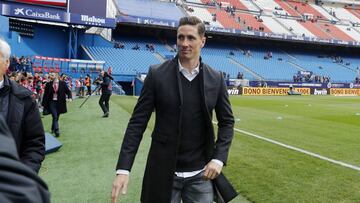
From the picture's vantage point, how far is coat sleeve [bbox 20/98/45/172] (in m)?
2.79

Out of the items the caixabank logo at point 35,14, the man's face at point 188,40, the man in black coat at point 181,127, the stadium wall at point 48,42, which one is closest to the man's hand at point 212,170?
the man in black coat at point 181,127

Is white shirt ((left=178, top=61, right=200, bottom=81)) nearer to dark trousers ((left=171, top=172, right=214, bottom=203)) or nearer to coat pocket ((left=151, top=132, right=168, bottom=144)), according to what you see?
coat pocket ((left=151, top=132, right=168, bottom=144))

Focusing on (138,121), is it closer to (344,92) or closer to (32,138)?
(32,138)

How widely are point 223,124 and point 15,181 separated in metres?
2.32

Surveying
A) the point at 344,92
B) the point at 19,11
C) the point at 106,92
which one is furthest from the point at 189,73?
the point at 344,92

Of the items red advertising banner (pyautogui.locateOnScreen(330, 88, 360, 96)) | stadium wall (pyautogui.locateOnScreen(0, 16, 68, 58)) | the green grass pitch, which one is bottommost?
red advertising banner (pyautogui.locateOnScreen(330, 88, 360, 96))

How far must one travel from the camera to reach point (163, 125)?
2.85m

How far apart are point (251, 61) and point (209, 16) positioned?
8.92 metres

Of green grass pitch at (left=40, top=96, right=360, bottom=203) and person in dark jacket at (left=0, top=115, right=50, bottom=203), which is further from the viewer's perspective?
green grass pitch at (left=40, top=96, right=360, bottom=203)

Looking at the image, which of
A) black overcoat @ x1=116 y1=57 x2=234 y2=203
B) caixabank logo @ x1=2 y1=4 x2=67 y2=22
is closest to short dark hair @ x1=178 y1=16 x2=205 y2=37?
black overcoat @ x1=116 y1=57 x2=234 y2=203

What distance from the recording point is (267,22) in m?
56.4

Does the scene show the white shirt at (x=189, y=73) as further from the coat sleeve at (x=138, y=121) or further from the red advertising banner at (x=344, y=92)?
the red advertising banner at (x=344, y=92)

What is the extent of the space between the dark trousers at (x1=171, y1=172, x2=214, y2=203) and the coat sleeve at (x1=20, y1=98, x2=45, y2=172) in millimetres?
1072

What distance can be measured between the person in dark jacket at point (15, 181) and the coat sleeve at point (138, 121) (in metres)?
1.86
